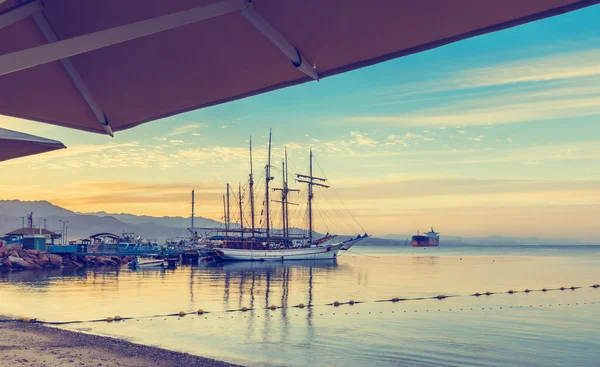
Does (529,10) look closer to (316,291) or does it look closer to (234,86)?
(234,86)

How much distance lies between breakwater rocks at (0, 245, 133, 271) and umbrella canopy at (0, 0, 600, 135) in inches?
2365

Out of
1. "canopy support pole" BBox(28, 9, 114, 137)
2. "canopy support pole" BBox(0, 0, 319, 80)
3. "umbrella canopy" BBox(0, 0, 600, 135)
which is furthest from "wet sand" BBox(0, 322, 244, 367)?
"canopy support pole" BBox(0, 0, 319, 80)

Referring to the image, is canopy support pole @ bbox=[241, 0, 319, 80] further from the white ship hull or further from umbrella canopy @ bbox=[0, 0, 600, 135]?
the white ship hull

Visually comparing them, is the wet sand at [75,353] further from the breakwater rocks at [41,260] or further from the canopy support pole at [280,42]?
the breakwater rocks at [41,260]

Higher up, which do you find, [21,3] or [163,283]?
[21,3]

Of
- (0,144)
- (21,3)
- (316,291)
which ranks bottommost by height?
(316,291)

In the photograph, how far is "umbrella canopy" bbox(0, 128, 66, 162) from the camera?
4.67 meters

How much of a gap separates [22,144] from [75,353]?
802 cm

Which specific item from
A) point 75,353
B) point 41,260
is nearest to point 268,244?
point 41,260

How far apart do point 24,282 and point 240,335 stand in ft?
91.6

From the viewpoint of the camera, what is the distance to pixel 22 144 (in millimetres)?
4828

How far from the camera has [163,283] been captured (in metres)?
43.8

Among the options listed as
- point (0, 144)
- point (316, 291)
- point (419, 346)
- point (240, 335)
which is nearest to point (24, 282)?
point (316, 291)

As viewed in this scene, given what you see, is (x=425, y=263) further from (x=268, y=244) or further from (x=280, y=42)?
(x=280, y=42)
